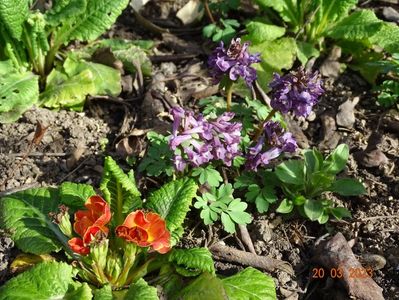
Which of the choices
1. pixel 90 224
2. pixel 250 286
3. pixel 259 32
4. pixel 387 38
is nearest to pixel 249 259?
pixel 250 286

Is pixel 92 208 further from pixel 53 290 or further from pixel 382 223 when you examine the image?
pixel 382 223

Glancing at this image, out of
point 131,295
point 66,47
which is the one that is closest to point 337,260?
point 131,295

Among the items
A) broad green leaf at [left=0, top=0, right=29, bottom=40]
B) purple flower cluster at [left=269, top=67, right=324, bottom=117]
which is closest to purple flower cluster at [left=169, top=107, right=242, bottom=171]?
purple flower cluster at [left=269, top=67, right=324, bottom=117]

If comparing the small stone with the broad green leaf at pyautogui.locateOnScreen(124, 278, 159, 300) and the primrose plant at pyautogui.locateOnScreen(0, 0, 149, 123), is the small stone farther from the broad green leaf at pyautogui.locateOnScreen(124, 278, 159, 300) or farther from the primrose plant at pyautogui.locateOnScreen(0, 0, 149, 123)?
the primrose plant at pyautogui.locateOnScreen(0, 0, 149, 123)

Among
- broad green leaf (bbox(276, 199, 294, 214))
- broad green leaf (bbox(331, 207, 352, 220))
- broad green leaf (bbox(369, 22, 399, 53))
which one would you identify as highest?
broad green leaf (bbox(369, 22, 399, 53))

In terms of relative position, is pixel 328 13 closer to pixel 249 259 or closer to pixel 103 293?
pixel 249 259

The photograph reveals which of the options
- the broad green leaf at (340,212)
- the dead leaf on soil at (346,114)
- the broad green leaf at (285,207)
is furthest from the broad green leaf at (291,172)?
the dead leaf on soil at (346,114)
